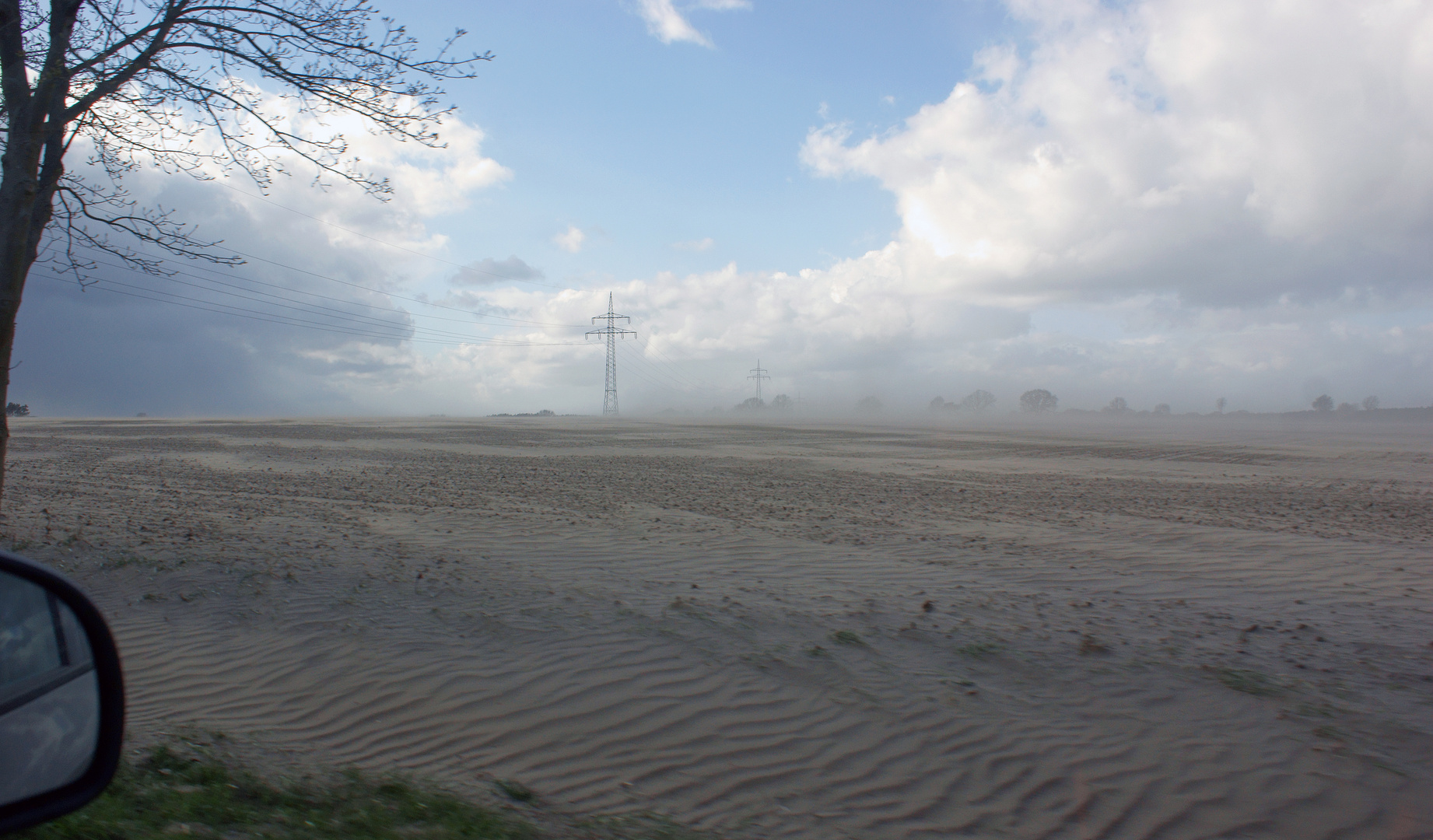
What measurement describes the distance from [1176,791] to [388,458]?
2530 cm

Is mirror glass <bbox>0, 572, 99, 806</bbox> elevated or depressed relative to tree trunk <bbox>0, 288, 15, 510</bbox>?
depressed

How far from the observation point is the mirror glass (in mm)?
1995

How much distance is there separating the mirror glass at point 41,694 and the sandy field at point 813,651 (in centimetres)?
186

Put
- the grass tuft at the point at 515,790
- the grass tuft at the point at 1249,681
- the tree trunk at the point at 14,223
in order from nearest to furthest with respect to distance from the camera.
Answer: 1. the grass tuft at the point at 515,790
2. the grass tuft at the point at 1249,681
3. the tree trunk at the point at 14,223

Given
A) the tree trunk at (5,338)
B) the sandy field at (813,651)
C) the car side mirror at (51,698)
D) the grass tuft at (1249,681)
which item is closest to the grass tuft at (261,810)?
the sandy field at (813,651)

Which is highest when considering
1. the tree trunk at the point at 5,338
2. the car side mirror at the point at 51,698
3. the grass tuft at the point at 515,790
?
the tree trunk at the point at 5,338

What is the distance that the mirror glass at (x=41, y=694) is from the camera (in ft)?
6.55

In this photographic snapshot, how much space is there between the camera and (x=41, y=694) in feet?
7.07

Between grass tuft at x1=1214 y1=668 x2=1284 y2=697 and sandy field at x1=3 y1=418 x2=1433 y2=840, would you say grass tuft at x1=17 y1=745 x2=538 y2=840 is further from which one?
grass tuft at x1=1214 y1=668 x2=1284 y2=697

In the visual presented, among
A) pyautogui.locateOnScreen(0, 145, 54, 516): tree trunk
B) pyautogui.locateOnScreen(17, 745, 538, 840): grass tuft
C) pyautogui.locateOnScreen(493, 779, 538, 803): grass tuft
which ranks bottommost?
pyautogui.locateOnScreen(493, 779, 538, 803): grass tuft

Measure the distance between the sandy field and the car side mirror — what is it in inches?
71.5

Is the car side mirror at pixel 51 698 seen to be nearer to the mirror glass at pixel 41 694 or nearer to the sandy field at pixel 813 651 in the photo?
the mirror glass at pixel 41 694

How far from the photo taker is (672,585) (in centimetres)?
802

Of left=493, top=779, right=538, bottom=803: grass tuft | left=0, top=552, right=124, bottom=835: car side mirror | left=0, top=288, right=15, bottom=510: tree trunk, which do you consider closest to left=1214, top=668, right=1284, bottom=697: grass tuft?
left=493, top=779, right=538, bottom=803: grass tuft
